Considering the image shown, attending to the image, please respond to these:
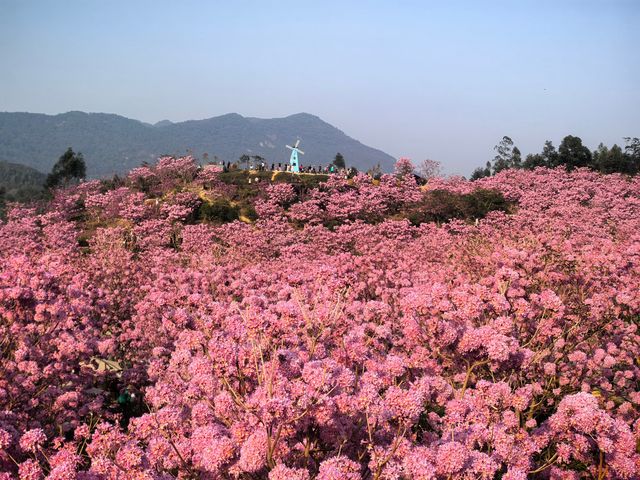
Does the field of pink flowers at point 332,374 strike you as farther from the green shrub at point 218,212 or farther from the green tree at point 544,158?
the green tree at point 544,158

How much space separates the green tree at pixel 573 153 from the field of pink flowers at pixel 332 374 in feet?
238

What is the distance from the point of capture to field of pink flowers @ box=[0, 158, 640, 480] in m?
3.84

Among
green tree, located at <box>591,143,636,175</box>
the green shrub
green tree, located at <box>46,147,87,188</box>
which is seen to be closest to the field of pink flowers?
the green shrub

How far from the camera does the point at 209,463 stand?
3.69 m

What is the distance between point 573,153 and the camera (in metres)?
78.2

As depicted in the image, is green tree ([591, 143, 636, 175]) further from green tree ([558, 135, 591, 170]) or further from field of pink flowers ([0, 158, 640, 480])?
field of pink flowers ([0, 158, 640, 480])

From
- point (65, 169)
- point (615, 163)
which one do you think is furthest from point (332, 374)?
point (65, 169)

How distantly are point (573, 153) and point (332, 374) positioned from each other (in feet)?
278

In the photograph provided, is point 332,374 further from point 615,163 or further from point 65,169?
point 65,169

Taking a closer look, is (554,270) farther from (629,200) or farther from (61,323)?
(629,200)

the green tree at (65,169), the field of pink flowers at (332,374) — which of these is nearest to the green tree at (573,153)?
the field of pink flowers at (332,374)

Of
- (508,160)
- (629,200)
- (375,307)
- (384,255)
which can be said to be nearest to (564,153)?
(508,160)

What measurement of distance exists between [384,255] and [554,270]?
6928 millimetres

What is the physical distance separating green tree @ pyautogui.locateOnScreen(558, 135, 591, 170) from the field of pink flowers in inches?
2857
